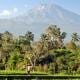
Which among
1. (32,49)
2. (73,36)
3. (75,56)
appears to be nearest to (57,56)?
(75,56)

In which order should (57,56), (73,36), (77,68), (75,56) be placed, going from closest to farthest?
(77,68) < (75,56) < (57,56) < (73,36)

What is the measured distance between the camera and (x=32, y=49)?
46562mm

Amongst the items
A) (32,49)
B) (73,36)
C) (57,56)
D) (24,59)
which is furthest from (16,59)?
(73,36)

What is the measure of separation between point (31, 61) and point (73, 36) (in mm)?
25223

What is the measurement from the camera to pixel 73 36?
214 feet

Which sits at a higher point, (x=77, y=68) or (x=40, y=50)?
(x=40, y=50)

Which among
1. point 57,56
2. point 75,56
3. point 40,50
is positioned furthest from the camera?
point 40,50

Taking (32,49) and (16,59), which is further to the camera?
(32,49)

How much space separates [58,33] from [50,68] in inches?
1311

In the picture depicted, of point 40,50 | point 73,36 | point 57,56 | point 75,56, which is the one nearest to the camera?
point 75,56

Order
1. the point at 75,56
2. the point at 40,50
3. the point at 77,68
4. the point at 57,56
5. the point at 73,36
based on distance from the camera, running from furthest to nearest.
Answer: the point at 73,36
the point at 40,50
the point at 57,56
the point at 75,56
the point at 77,68

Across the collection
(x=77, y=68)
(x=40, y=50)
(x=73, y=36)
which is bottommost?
(x=77, y=68)

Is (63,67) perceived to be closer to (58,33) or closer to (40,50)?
(40,50)

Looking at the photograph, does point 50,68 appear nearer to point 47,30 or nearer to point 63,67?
point 63,67
